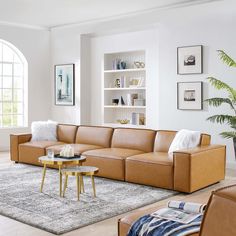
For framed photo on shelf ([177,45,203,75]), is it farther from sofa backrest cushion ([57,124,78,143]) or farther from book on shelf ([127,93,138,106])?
sofa backrest cushion ([57,124,78,143])

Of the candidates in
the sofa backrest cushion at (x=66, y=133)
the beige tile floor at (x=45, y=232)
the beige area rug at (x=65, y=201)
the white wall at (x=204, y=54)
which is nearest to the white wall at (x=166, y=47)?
the white wall at (x=204, y=54)

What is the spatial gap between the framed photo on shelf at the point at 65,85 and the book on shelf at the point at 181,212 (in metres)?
6.76

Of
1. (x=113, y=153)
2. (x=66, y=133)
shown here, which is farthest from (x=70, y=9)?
(x=113, y=153)

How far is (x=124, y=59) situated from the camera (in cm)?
862

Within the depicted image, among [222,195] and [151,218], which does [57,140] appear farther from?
[222,195]

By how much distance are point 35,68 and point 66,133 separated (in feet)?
8.85

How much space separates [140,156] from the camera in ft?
17.4

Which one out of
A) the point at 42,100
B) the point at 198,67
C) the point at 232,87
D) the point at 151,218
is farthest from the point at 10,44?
the point at 151,218

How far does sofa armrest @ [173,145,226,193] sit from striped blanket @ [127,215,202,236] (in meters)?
2.58

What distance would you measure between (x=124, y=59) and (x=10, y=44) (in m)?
2.53

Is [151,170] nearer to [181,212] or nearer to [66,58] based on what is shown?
[181,212]

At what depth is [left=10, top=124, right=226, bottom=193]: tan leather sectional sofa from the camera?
191 inches

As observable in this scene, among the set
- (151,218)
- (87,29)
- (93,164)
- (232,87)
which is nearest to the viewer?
(151,218)

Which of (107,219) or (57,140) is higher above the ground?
(57,140)
